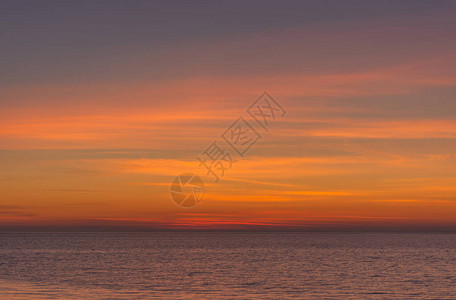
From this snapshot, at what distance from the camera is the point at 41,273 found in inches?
2763

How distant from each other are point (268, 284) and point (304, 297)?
10509 millimetres

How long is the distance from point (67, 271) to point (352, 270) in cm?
3921

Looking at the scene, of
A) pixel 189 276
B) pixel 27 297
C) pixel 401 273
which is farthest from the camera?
pixel 401 273

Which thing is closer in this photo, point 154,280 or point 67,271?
point 154,280

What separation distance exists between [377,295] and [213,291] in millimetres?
15395

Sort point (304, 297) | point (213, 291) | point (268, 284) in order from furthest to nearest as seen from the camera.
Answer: point (268, 284) → point (213, 291) → point (304, 297)

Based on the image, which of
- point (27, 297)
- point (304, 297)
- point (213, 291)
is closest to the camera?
point (27, 297)

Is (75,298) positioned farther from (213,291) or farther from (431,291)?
(431,291)

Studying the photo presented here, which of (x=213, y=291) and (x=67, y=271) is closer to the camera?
(x=213, y=291)

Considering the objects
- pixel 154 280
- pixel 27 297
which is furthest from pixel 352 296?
pixel 27 297

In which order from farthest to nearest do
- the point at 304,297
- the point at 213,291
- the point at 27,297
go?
the point at 213,291 → the point at 304,297 → the point at 27,297

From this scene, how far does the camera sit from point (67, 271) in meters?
74.0

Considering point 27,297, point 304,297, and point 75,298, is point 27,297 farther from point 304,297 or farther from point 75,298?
point 304,297

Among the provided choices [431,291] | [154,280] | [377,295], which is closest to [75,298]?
[154,280]
